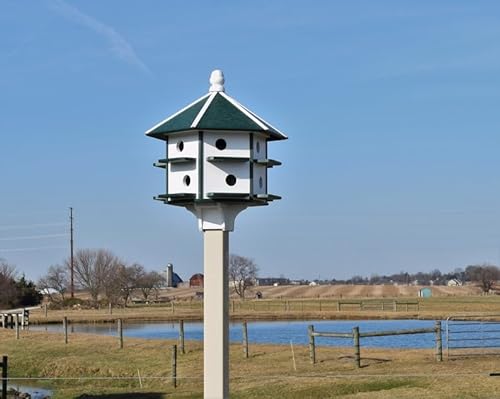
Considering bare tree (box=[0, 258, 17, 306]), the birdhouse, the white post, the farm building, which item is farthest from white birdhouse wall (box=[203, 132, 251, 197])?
the farm building

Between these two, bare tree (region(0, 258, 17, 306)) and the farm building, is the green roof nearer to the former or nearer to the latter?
bare tree (region(0, 258, 17, 306))

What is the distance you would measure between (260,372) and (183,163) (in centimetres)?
1533

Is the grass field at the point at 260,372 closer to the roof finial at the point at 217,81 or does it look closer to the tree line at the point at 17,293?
the roof finial at the point at 217,81

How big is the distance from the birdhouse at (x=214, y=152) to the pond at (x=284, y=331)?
24264 millimetres

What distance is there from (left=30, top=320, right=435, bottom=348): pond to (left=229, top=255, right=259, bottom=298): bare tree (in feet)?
187

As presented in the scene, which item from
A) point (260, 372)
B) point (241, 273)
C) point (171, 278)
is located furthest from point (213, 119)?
point (171, 278)

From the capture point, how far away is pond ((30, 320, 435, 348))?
35.8m

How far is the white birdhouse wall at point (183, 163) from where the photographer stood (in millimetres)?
9922

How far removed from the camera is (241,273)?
12062 centimetres

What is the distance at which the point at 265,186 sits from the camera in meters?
10.4

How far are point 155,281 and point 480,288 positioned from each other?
143ft

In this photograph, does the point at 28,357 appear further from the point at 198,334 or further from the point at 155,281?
the point at 155,281

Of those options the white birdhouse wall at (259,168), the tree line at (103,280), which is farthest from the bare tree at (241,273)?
the white birdhouse wall at (259,168)

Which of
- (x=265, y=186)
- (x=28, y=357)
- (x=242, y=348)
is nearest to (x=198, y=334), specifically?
(x=28, y=357)
